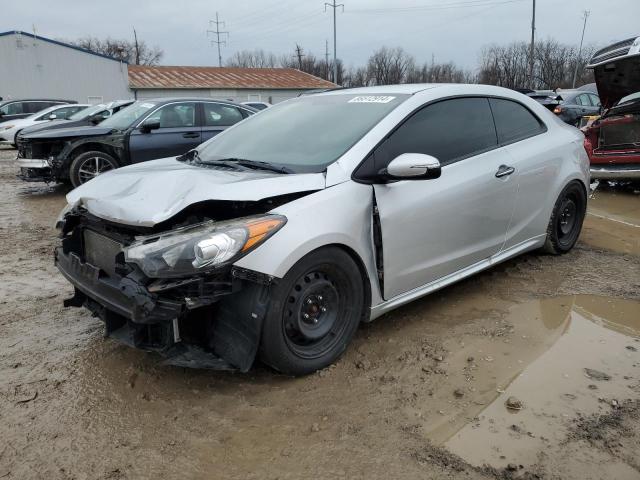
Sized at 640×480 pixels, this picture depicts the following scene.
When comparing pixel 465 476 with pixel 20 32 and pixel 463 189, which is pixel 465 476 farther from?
pixel 20 32

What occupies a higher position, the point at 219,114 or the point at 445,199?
the point at 219,114

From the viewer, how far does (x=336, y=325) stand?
309 centimetres

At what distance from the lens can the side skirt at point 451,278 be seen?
10.8 feet

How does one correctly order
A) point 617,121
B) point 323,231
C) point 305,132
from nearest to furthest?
point 323,231 < point 305,132 < point 617,121

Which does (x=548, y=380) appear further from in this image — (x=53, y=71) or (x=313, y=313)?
(x=53, y=71)

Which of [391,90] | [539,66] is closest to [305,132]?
[391,90]

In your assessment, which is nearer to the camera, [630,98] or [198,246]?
[198,246]

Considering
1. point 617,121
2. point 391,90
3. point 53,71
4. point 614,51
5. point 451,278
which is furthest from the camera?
point 53,71

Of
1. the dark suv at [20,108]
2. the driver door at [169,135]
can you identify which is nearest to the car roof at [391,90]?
the driver door at [169,135]

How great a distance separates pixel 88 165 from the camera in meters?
8.57

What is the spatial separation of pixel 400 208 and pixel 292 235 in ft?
2.74

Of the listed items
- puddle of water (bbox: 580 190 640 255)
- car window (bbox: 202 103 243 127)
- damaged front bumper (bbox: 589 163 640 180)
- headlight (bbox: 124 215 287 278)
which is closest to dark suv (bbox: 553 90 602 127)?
damaged front bumper (bbox: 589 163 640 180)

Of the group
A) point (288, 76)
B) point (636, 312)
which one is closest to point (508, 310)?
point (636, 312)

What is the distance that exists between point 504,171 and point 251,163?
192 centimetres
